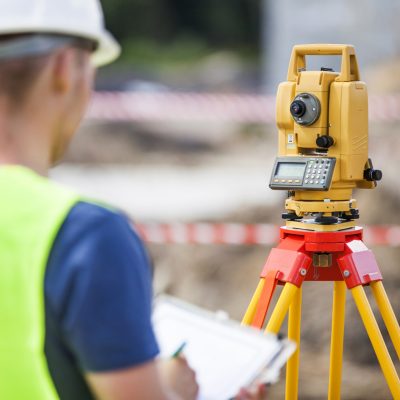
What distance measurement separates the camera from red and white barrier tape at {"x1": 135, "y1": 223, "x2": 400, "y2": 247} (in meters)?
6.87

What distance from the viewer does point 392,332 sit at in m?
3.32

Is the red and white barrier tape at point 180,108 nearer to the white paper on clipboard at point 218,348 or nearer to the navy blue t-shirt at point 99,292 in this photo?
the white paper on clipboard at point 218,348

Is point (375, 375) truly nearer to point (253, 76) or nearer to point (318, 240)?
point (318, 240)

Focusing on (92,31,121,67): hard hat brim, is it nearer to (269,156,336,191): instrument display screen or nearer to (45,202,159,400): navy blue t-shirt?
(45,202,159,400): navy blue t-shirt

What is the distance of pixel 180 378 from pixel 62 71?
0.49 metres

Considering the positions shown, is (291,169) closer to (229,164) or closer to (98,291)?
(98,291)

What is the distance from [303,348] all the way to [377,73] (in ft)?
23.4

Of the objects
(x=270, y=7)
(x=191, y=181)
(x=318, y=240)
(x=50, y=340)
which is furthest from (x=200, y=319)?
(x=270, y=7)

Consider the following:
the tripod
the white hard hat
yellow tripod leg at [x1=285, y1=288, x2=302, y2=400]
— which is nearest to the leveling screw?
the tripod

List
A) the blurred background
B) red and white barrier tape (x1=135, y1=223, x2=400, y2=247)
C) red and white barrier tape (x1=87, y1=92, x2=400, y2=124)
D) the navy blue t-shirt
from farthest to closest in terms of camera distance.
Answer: red and white barrier tape (x1=87, y1=92, x2=400, y2=124)
red and white barrier tape (x1=135, y1=223, x2=400, y2=247)
the blurred background
the navy blue t-shirt

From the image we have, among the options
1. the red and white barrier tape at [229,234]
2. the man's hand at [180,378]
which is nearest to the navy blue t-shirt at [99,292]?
the man's hand at [180,378]

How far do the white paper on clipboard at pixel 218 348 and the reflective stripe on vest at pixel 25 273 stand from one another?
357 millimetres

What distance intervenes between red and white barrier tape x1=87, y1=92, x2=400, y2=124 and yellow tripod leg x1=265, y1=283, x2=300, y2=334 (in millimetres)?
→ 11834

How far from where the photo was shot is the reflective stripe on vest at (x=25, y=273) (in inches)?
63.4
